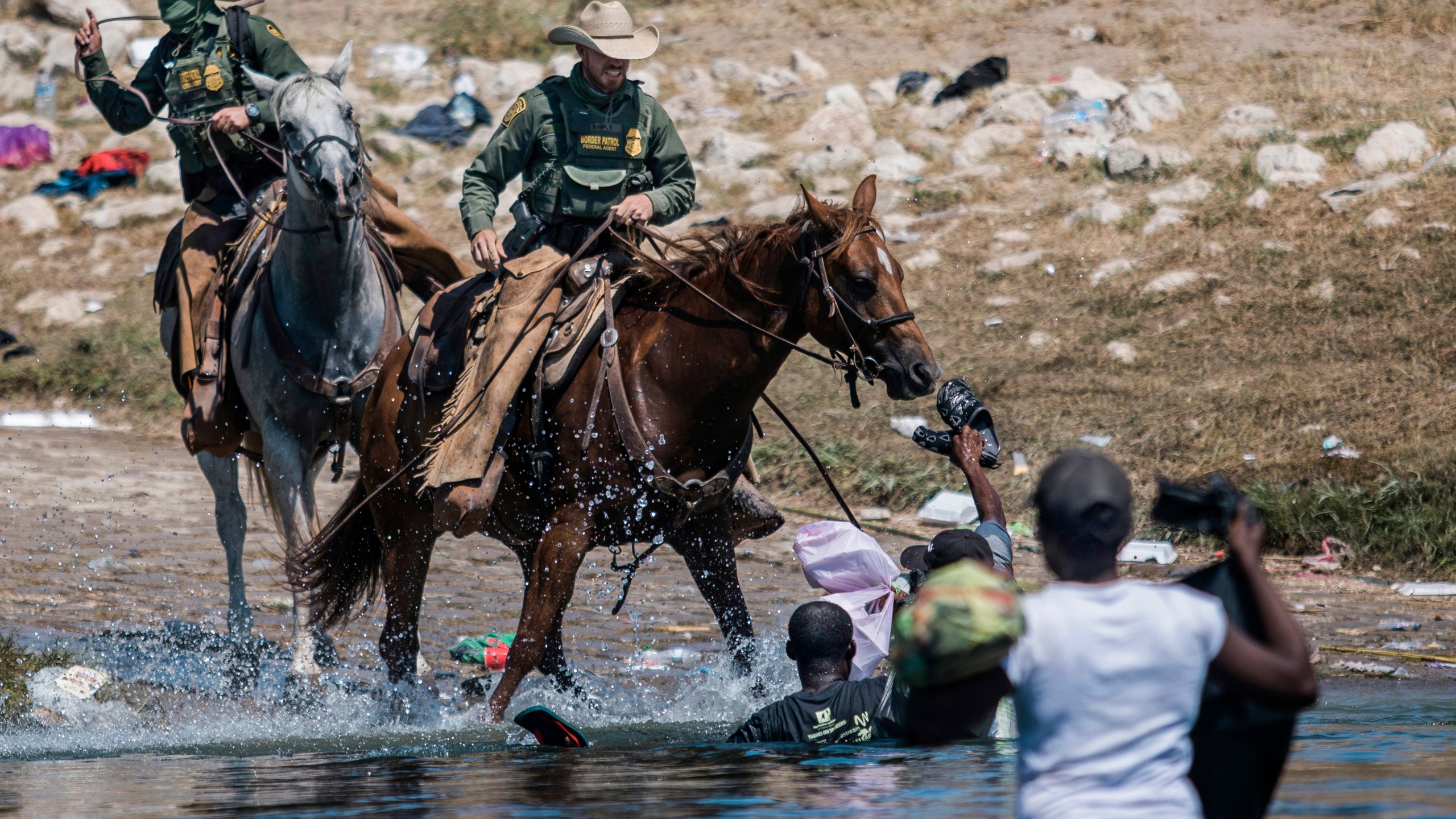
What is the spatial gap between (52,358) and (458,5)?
799 cm

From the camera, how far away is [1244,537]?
105 inches

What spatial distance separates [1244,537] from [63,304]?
550 inches

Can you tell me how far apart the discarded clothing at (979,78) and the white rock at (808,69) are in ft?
5.60

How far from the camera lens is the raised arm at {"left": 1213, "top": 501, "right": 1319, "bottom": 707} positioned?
258cm

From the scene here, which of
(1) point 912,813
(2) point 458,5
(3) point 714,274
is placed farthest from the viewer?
(2) point 458,5

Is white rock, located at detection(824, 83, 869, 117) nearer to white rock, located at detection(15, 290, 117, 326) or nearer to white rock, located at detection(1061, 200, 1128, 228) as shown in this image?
white rock, located at detection(1061, 200, 1128, 228)

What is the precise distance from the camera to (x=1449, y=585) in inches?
327

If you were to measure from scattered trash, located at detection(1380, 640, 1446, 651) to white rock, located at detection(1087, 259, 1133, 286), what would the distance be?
5.56 meters

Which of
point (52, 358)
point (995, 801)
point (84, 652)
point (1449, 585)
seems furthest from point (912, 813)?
point (52, 358)

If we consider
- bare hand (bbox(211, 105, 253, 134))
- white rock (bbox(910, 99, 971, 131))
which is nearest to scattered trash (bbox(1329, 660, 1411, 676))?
bare hand (bbox(211, 105, 253, 134))

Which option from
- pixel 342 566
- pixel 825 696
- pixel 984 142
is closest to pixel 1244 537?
pixel 825 696

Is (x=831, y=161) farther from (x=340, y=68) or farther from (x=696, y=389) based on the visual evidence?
(x=696, y=389)

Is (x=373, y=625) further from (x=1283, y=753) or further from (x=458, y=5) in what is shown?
(x=458, y=5)

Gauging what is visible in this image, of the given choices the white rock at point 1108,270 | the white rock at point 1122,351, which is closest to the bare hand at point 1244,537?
the white rock at point 1122,351
